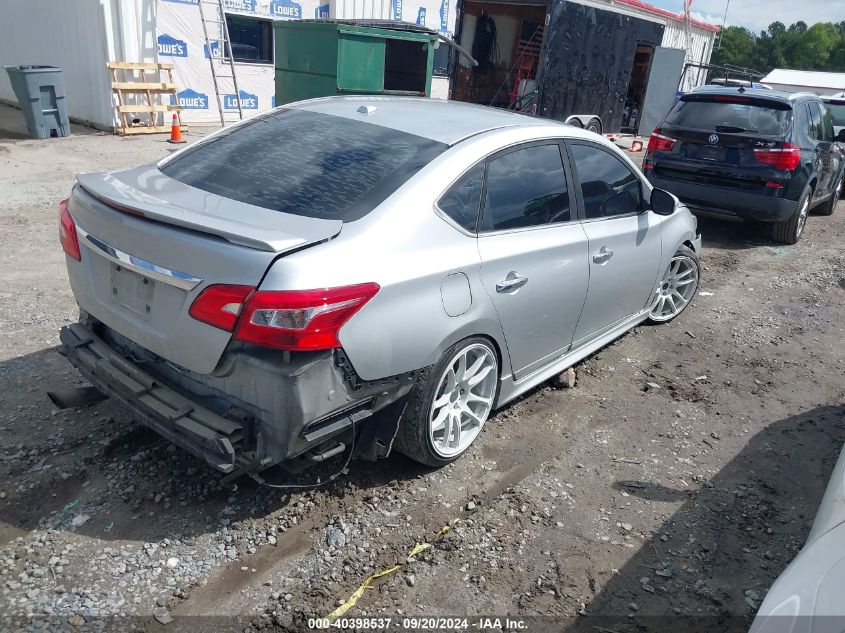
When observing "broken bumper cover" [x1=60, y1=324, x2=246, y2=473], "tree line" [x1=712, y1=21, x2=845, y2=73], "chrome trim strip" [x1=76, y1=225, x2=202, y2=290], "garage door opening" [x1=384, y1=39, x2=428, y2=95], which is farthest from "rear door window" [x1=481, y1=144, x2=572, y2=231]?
"tree line" [x1=712, y1=21, x2=845, y2=73]

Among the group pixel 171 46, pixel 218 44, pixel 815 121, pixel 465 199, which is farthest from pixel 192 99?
pixel 465 199

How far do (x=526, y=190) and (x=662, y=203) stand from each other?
144 cm

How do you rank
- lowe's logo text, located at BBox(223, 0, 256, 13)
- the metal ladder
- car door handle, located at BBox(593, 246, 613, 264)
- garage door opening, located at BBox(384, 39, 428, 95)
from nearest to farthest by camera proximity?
car door handle, located at BBox(593, 246, 613, 264) < garage door opening, located at BBox(384, 39, 428, 95) < the metal ladder < lowe's logo text, located at BBox(223, 0, 256, 13)

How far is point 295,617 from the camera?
8.48 feet

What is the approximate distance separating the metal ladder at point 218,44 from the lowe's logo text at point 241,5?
0.38m

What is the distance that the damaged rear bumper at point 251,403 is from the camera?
8.55 ft

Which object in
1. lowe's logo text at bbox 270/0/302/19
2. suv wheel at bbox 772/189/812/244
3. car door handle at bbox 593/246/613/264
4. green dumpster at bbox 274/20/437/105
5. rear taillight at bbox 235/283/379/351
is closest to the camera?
rear taillight at bbox 235/283/379/351

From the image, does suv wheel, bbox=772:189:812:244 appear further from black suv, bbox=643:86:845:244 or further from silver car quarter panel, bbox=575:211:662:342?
silver car quarter panel, bbox=575:211:662:342

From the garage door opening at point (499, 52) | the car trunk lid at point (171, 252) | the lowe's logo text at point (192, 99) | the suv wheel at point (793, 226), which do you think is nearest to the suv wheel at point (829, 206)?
the suv wheel at point (793, 226)

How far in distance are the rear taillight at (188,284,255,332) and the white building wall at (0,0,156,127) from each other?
11570 mm

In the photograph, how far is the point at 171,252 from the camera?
2662mm

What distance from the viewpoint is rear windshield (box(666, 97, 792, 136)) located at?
7684 millimetres

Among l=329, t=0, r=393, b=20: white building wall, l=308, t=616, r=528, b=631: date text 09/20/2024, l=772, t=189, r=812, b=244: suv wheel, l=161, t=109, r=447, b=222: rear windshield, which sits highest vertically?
l=329, t=0, r=393, b=20: white building wall

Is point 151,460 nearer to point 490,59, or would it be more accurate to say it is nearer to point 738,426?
point 738,426
